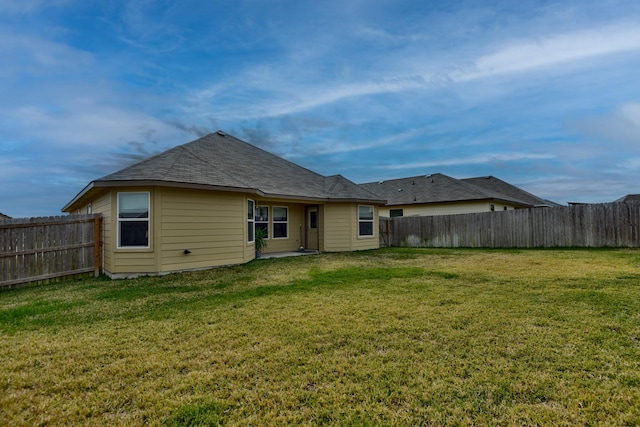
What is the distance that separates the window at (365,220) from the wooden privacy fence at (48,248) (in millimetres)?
10267

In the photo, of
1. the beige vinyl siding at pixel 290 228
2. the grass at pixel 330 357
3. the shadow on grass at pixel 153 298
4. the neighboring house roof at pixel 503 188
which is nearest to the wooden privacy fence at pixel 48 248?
the shadow on grass at pixel 153 298

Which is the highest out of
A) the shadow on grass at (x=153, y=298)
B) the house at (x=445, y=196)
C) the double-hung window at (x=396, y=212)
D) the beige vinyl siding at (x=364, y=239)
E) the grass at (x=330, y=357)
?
the house at (x=445, y=196)

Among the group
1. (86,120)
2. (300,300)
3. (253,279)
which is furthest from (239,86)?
(300,300)

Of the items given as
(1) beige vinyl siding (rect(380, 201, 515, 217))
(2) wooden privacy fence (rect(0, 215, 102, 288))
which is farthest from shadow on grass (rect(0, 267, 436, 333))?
(1) beige vinyl siding (rect(380, 201, 515, 217))

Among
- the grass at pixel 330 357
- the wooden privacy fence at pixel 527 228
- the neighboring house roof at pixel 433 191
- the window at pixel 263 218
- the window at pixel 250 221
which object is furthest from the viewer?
the neighboring house roof at pixel 433 191

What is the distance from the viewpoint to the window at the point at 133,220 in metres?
8.30

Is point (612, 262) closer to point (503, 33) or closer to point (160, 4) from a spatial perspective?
point (503, 33)

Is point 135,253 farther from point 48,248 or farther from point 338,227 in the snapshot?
point 338,227

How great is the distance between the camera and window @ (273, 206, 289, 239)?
13780mm

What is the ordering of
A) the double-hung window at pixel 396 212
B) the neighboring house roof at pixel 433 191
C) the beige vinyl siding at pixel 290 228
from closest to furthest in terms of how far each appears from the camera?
the beige vinyl siding at pixel 290 228 < the neighboring house roof at pixel 433 191 < the double-hung window at pixel 396 212

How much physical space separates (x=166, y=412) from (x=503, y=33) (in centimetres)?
1163

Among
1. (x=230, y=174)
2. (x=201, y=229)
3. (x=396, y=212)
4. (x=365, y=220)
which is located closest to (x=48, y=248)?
(x=201, y=229)

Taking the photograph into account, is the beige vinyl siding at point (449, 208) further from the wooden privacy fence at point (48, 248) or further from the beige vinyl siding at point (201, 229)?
the wooden privacy fence at point (48, 248)

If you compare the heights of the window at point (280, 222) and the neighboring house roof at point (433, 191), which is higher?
the neighboring house roof at point (433, 191)
